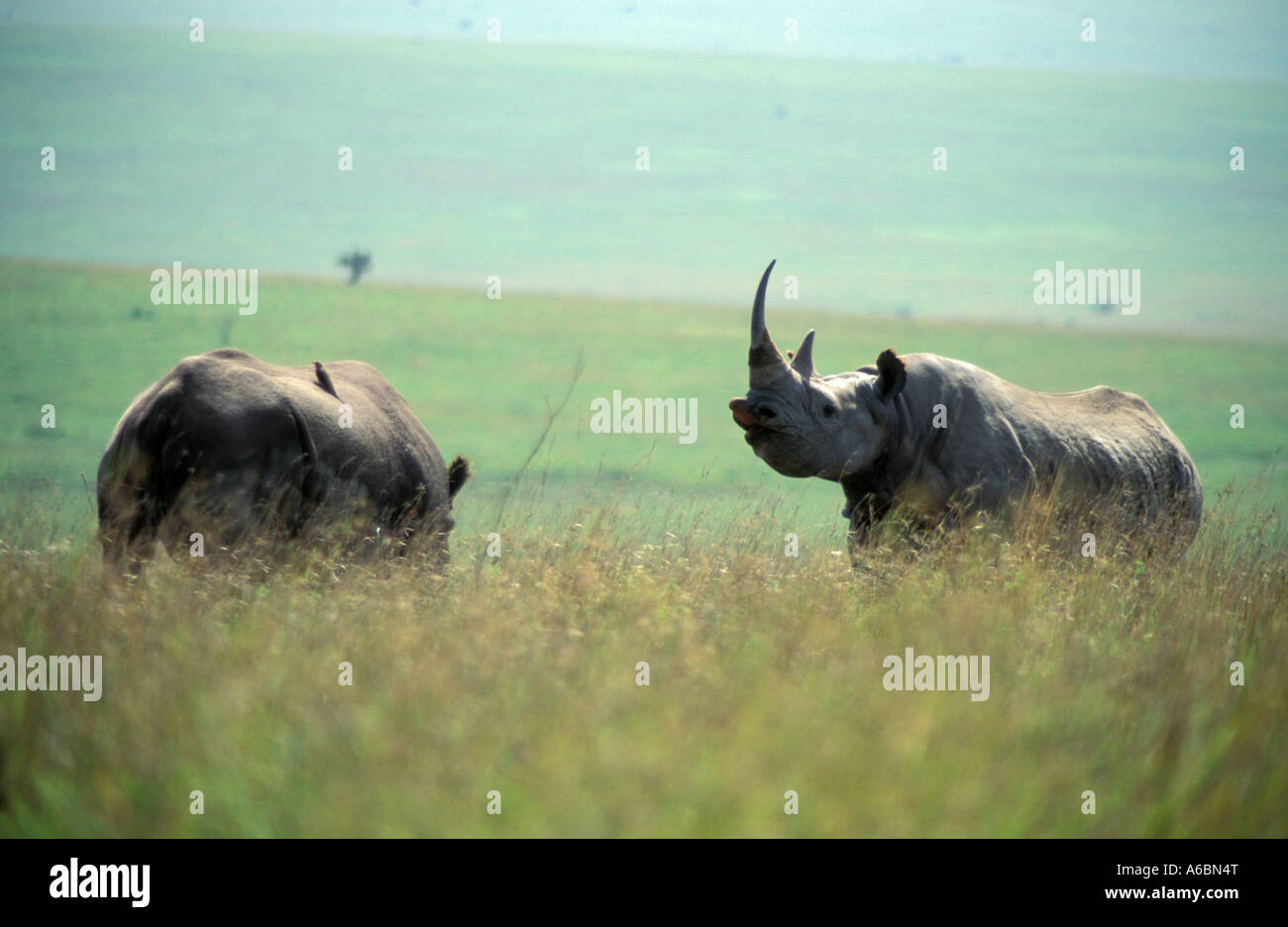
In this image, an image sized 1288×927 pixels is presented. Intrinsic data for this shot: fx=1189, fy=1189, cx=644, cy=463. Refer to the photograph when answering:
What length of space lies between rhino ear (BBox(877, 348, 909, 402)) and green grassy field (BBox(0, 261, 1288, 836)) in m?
0.99

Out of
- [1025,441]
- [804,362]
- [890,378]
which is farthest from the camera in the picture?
[1025,441]

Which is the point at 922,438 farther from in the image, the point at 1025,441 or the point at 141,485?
the point at 141,485

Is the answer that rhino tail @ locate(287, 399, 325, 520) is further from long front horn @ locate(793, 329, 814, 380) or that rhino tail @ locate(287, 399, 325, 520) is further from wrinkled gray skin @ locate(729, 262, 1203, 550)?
long front horn @ locate(793, 329, 814, 380)

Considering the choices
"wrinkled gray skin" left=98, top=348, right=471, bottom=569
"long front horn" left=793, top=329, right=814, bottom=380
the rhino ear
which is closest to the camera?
"wrinkled gray skin" left=98, top=348, right=471, bottom=569

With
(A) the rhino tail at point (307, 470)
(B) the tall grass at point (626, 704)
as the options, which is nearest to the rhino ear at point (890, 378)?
(B) the tall grass at point (626, 704)

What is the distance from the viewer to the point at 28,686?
4781 mm

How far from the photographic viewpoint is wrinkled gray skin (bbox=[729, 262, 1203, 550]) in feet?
23.4

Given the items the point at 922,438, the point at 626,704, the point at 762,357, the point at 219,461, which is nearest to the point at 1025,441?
the point at 922,438

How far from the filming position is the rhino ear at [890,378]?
7664mm

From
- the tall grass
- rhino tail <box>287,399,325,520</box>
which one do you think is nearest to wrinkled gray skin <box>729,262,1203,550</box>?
the tall grass

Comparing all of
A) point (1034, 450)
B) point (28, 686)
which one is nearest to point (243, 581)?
point (28, 686)

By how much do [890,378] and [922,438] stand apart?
0.46 m

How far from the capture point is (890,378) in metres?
7.71
